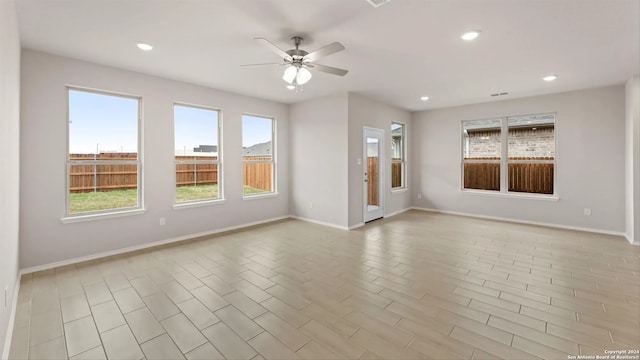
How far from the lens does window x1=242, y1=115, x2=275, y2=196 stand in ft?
18.6

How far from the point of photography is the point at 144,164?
4.27 metres

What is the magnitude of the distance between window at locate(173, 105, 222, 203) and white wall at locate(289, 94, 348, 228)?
1.73 meters

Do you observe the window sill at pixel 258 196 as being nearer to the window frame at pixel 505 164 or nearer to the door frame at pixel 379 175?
the door frame at pixel 379 175

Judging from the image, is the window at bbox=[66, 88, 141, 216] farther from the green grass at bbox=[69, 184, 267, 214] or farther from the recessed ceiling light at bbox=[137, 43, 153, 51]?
the recessed ceiling light at bbox=[137, 43, 153, 51]

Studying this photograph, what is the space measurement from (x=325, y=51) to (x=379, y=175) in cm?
396

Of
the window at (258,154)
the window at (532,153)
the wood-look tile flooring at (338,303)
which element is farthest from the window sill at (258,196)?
the window at (532,153)

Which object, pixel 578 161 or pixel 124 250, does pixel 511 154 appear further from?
pixel 124 250

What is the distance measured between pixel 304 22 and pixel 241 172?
3.45 meters

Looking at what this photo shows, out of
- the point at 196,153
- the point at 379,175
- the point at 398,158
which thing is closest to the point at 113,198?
the point at 196,153

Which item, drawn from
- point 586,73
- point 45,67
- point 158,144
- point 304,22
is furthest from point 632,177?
point 45,67

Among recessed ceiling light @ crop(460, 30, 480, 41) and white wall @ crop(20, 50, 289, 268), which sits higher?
recessed ceiling light @ crop(460, 30, 480, 41)

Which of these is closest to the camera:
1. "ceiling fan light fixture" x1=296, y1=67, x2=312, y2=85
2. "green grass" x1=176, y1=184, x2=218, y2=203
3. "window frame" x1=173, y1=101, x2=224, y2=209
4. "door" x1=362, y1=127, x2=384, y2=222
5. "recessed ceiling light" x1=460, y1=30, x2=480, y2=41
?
"recessed ceiling light" x1=460, y1=30, x2=480, y2=41

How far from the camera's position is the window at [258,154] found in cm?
568

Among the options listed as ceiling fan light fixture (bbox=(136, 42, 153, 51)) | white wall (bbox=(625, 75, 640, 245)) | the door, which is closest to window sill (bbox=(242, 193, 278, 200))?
the door
